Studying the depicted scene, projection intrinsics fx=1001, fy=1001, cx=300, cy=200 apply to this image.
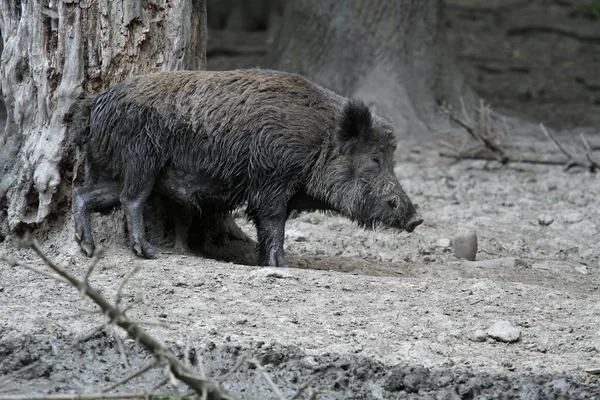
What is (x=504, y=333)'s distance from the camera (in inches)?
215

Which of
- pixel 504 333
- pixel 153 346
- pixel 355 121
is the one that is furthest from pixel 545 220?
pixel 153 346

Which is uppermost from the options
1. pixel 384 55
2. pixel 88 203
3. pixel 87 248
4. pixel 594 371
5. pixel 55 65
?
pixel 55 65

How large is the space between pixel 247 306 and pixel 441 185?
16.2ft

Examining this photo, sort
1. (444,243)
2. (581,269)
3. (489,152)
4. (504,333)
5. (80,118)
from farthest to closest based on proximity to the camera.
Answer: (489,152), (444,243), (581,269), (80,118), (504,333)

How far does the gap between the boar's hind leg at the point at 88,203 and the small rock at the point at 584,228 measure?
4.24 meters

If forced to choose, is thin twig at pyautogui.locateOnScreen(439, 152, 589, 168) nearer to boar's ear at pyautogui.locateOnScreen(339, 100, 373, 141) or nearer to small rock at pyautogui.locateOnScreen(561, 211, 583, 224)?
small rock at pyautogui.locateOnScreen(561, 211, 583, 224)

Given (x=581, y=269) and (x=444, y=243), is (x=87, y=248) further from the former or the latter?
(x=581, y=269)

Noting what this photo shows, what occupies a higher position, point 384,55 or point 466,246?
point 384,55

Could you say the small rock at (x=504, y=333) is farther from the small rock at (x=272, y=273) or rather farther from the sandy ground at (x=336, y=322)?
the small rock at (x=272, y=273)

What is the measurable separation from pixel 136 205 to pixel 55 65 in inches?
41.3

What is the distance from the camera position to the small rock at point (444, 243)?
7.91 m

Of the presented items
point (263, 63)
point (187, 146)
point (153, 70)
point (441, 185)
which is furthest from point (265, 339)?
point (263, 63)

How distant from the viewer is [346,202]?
6645 mm

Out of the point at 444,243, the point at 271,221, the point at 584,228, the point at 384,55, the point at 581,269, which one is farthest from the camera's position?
the point at 384,55
